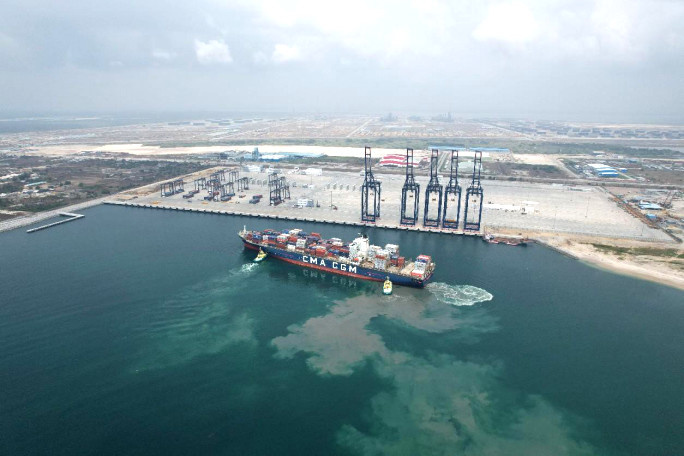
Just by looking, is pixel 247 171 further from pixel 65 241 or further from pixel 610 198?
pixel 610 198

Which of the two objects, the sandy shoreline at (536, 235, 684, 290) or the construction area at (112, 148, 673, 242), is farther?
the construction area at (112, 148, 673, 242)

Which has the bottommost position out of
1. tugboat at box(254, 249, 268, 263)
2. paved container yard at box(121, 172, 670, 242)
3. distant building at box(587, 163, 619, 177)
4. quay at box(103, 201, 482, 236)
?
tugboat at box(254, 249, 268, 263)

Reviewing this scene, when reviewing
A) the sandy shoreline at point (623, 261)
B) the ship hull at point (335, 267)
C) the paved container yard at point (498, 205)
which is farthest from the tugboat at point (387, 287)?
the sandy shoreline at point (623, 261)

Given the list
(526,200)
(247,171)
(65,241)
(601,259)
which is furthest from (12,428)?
(247,171)

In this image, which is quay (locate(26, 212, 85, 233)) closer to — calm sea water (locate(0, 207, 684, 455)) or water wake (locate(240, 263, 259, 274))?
calm sea water (locate(0, 207, 684, 455))

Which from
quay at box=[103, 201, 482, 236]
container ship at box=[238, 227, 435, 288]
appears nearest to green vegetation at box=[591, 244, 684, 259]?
quay at box=[103, 201, 482, 236]

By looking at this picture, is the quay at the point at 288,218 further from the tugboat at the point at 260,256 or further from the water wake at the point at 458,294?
the water wake at the point at 458,294

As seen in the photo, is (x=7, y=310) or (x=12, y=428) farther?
(x=7, y=310)
